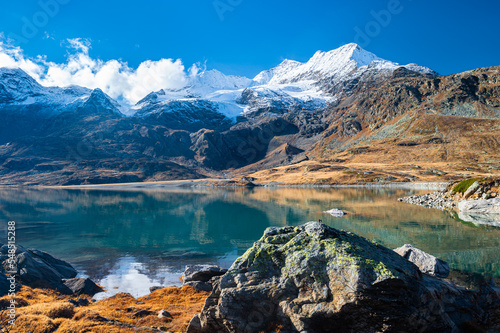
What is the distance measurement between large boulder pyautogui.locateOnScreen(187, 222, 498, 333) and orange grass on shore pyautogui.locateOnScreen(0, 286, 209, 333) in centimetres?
289

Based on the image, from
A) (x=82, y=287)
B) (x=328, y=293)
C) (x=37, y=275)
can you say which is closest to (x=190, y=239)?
(x=82, y=287)

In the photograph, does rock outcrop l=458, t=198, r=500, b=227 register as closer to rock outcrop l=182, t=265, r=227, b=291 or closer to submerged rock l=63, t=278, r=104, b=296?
rock outcrop l=182, t=265, r=227, b=291

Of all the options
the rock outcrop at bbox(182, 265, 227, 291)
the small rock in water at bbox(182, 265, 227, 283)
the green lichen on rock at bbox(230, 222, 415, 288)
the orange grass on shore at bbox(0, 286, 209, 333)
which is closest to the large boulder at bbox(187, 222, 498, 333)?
the green lichen on rock at bbox(230, 222, 415, 288)

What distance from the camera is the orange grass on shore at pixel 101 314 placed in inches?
490

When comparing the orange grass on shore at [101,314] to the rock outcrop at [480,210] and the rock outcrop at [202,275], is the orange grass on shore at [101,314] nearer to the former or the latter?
the rock outcrop at [202,275]

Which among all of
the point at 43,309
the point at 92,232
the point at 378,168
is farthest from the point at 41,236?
the point at 378,168

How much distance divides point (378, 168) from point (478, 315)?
7404 inches

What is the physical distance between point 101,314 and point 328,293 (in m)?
11.3

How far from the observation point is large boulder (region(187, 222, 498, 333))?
10.1m

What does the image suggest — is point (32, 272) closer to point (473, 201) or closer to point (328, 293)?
point (328, 293)

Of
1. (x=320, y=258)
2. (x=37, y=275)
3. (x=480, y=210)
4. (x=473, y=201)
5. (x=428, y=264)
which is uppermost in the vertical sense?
(x=320, y=258)

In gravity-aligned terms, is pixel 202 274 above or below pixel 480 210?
below

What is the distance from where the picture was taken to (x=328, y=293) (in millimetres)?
10750

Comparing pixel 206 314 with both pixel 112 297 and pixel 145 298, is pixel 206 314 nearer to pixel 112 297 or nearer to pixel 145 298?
pixel 145 298
